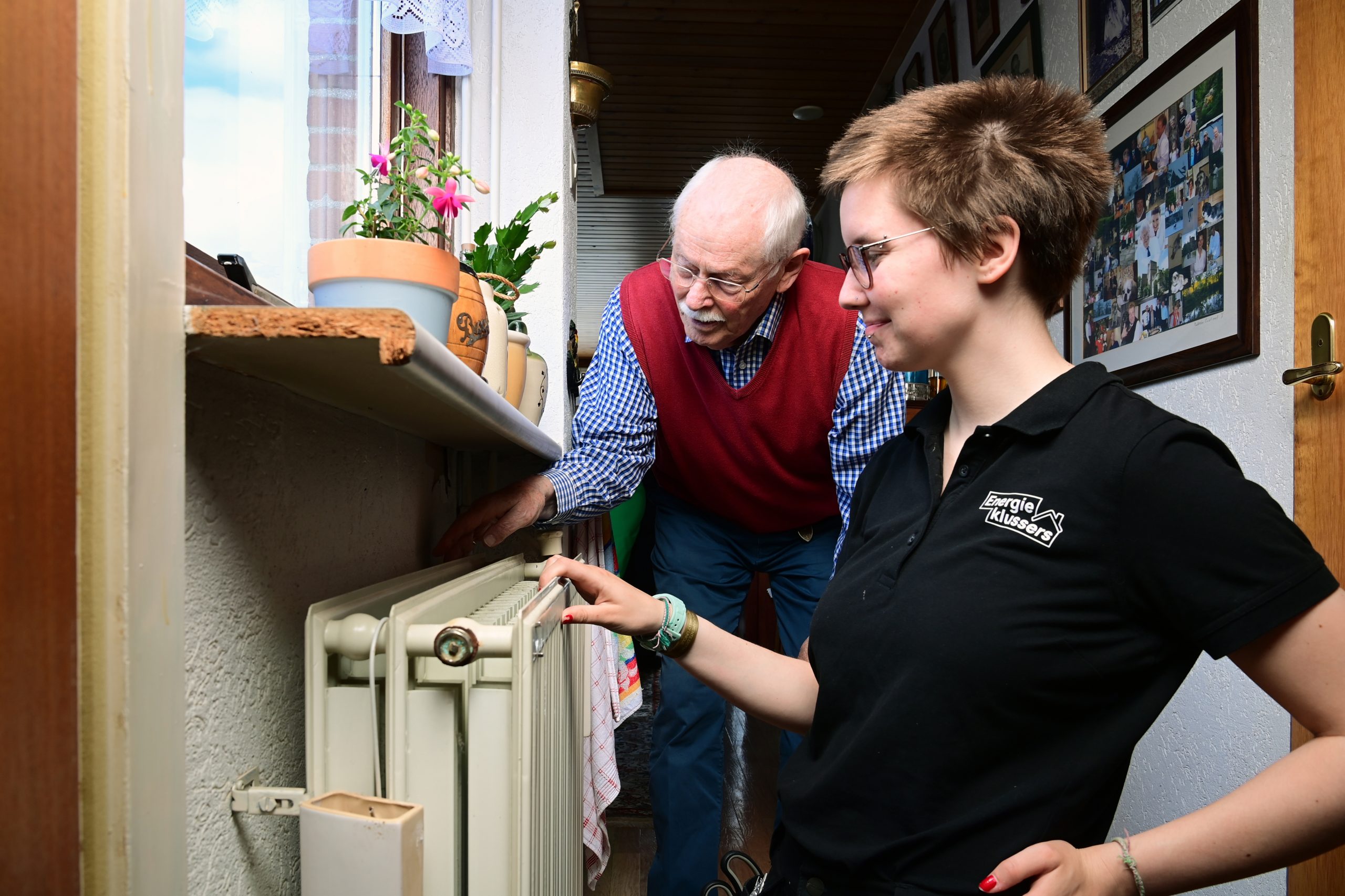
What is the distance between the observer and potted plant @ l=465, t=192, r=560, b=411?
4.30 feet

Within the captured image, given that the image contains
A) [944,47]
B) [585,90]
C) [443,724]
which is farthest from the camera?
[944,47]

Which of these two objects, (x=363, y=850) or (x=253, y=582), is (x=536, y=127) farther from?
(x=363, y=850)

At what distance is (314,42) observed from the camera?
3.99 feet

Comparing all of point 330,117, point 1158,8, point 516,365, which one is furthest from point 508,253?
point 1158,8

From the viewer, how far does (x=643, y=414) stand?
169 centimetres

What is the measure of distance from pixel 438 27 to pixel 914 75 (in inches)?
118

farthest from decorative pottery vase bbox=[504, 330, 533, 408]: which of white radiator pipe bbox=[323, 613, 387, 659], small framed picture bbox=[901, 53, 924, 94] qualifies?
small framed picture bbox=[901, 53, 924, 94]

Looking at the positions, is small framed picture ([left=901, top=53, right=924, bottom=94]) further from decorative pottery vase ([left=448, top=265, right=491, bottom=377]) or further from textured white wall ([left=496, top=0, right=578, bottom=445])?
decorative pottery vase ([left=448, top=265, right=491, bottom=377])

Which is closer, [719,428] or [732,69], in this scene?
[719,428]

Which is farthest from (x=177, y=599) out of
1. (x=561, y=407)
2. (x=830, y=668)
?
(x=561, y=407)

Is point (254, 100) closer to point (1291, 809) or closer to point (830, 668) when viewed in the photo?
point (830, 668)

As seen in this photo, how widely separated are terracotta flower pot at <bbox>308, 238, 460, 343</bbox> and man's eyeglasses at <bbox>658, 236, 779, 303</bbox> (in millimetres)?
808

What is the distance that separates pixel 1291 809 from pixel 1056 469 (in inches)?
11.9

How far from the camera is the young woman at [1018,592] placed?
67cm
